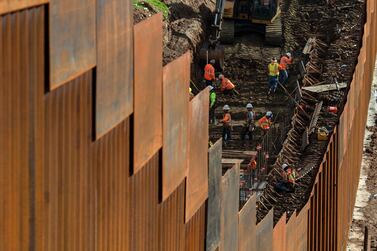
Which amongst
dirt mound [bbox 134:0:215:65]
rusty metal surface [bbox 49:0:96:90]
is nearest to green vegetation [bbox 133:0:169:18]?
dirt mound [bbox 134:0:215:65]

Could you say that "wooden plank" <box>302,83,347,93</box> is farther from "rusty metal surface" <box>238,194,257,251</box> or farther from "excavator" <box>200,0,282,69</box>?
"rusty metal surface" <box>238,194,257,251</box>

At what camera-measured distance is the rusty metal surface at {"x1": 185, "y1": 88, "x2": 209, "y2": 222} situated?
454 inches

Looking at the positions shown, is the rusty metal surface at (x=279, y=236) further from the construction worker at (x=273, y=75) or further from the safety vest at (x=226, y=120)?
the construction worker at (x=273, y=75)

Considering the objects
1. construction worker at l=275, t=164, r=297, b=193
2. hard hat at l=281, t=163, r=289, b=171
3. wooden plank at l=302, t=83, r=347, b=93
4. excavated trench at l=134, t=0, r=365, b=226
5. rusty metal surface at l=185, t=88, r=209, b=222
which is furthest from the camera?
wooden plank at l=302, t=83, r=347, b=93

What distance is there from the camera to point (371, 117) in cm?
A: 3400

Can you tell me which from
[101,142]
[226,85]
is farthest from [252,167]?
[101,142]

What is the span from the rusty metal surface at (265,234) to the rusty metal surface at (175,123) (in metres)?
3.45

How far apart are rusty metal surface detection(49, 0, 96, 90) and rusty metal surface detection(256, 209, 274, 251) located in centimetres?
617

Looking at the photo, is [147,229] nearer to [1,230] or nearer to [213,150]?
[213,150]

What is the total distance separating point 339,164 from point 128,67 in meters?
13.0

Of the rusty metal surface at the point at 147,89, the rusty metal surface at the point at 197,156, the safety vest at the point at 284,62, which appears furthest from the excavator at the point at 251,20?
the rusty metal surface at the point at 147,89

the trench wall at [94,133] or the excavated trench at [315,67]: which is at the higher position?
the trench wall at [94,133]

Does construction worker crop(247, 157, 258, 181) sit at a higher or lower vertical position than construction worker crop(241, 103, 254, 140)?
higher

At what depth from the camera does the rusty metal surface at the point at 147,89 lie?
32.7ft
